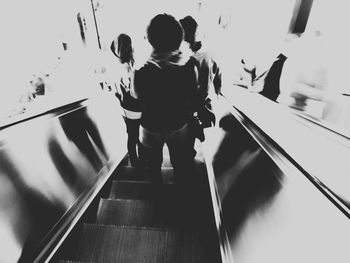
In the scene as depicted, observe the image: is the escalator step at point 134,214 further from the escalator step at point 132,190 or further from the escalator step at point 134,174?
the escalator step at point 134,174

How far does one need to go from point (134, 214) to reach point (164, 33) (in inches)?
65.5

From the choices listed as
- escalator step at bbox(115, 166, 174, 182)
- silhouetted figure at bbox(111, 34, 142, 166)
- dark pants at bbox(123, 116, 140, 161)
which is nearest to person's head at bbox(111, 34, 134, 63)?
silhouetted figure at bbox(111, 34, 142, 166)

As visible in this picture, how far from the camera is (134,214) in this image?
6.48ft

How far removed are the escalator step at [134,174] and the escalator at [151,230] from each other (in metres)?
0.37

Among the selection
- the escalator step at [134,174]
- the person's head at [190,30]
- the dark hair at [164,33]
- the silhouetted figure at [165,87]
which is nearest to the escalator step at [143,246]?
the silhouetted figure at [165,87]

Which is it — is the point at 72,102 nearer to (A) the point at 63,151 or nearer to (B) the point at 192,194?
(A) the point at 63,151

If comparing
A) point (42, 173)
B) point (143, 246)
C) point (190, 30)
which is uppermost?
point (190, 30)

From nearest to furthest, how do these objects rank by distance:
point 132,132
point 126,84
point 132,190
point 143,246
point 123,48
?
point 143,246 → point 123,48 → point 126,84 → point 132,190 → point 132,132

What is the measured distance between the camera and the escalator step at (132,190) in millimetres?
2295

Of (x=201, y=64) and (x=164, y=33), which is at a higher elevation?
(x=164, y=33)

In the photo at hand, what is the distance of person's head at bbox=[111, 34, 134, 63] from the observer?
195 centimetres

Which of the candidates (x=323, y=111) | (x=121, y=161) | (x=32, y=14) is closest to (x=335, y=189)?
(x=323, y=111)

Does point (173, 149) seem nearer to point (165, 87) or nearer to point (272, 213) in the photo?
point (165, 87)

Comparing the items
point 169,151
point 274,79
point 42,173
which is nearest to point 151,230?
point 169,151
